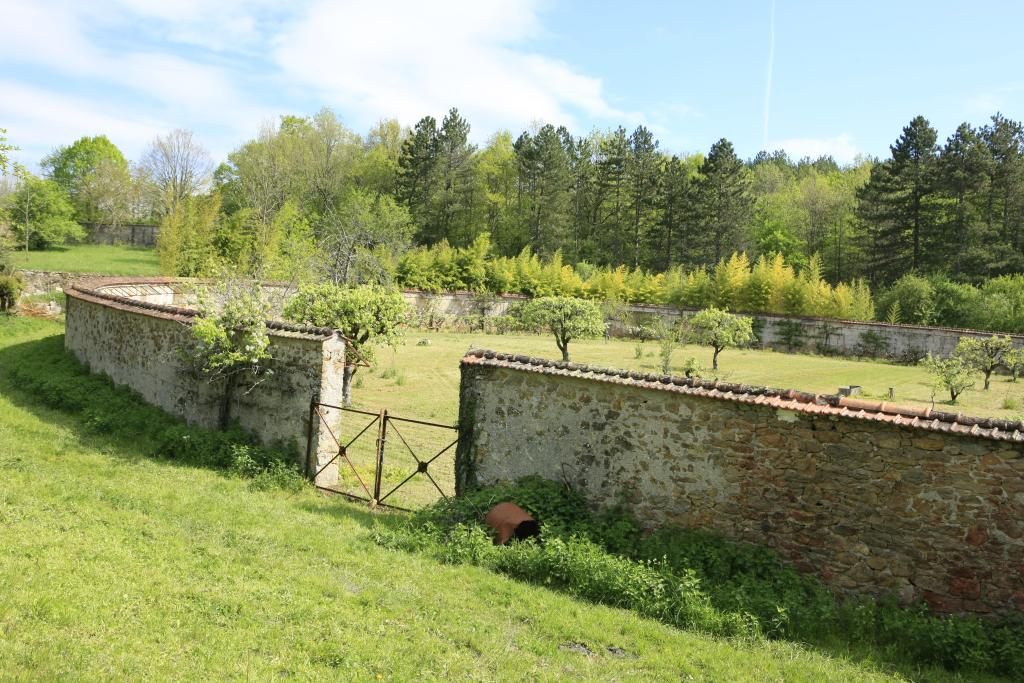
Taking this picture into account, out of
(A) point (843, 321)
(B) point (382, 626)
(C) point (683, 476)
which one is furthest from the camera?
(A) point (843, 321)

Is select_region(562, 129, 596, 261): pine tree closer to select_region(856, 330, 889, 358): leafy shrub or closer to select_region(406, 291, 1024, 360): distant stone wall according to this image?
select_region(406, 291, 1024, 360): distant stone wall

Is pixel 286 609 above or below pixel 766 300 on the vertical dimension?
below

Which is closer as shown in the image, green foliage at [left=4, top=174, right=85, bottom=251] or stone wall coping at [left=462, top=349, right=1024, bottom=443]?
stone wall coping at [left=462, top=349, right=1024, bottom=443]

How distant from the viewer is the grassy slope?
534 centimetres

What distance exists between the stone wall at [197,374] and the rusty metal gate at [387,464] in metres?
0.19

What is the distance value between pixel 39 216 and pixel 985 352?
57314 millimetres

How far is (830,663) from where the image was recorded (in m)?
6.36

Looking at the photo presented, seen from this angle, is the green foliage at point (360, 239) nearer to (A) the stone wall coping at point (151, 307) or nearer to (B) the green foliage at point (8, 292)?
(A) the stone wall coping at point (151, 307)

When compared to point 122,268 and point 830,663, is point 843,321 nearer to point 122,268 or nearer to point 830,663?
point 830,663

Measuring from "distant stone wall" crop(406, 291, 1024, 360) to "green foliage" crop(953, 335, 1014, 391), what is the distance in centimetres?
467

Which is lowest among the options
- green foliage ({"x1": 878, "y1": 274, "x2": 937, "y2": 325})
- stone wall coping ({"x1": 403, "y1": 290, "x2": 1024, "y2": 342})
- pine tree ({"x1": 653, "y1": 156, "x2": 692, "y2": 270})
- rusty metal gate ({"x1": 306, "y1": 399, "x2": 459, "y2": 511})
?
rusty metal gate ({"x1": 306, "y1": 399, "x2": 459, "y2": 511})

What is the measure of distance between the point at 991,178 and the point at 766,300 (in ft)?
58.6

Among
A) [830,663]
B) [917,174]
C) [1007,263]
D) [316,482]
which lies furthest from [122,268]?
[1007,263]

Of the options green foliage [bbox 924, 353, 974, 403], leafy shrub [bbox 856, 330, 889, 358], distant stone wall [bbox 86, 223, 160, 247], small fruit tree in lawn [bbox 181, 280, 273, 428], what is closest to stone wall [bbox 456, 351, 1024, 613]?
small fruit tree in lawn [bbox 181, 280, 273, 428]
